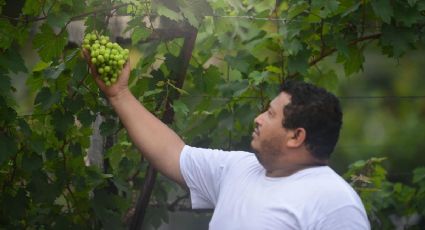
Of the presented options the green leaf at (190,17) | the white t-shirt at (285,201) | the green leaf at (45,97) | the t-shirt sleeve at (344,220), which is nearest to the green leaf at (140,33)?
the green leaf at (190,17)

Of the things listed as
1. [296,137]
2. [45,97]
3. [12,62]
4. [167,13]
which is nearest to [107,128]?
[45,97]

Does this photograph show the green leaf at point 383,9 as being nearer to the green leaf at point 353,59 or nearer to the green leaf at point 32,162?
the green leaf at point 353,59

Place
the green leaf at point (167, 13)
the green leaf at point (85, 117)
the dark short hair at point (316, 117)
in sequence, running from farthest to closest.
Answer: the green leaf at point (85, 117) < the green leaf at point (167, 13) < the dark short hair at point (316, 117)

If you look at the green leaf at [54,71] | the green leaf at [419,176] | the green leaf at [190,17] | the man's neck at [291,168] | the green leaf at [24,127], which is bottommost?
the green leaf at [419,176]

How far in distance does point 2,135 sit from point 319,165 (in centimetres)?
136

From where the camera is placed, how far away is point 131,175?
4.58 meters

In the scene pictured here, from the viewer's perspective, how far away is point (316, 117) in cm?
307

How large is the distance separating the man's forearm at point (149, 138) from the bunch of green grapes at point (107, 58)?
74mm

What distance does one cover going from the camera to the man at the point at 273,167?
2943mm

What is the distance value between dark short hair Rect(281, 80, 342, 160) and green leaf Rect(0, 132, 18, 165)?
1250 mm

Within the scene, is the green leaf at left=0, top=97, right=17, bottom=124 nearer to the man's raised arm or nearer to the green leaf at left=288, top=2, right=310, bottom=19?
the man's raised arm

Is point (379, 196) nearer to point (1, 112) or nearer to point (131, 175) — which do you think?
point (131, 175)

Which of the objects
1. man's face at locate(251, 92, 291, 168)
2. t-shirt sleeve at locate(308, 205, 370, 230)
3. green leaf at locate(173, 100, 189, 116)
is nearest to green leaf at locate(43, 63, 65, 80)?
green leaf at locate(173, 100, 189, 116)

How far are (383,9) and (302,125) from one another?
3.53 ft
